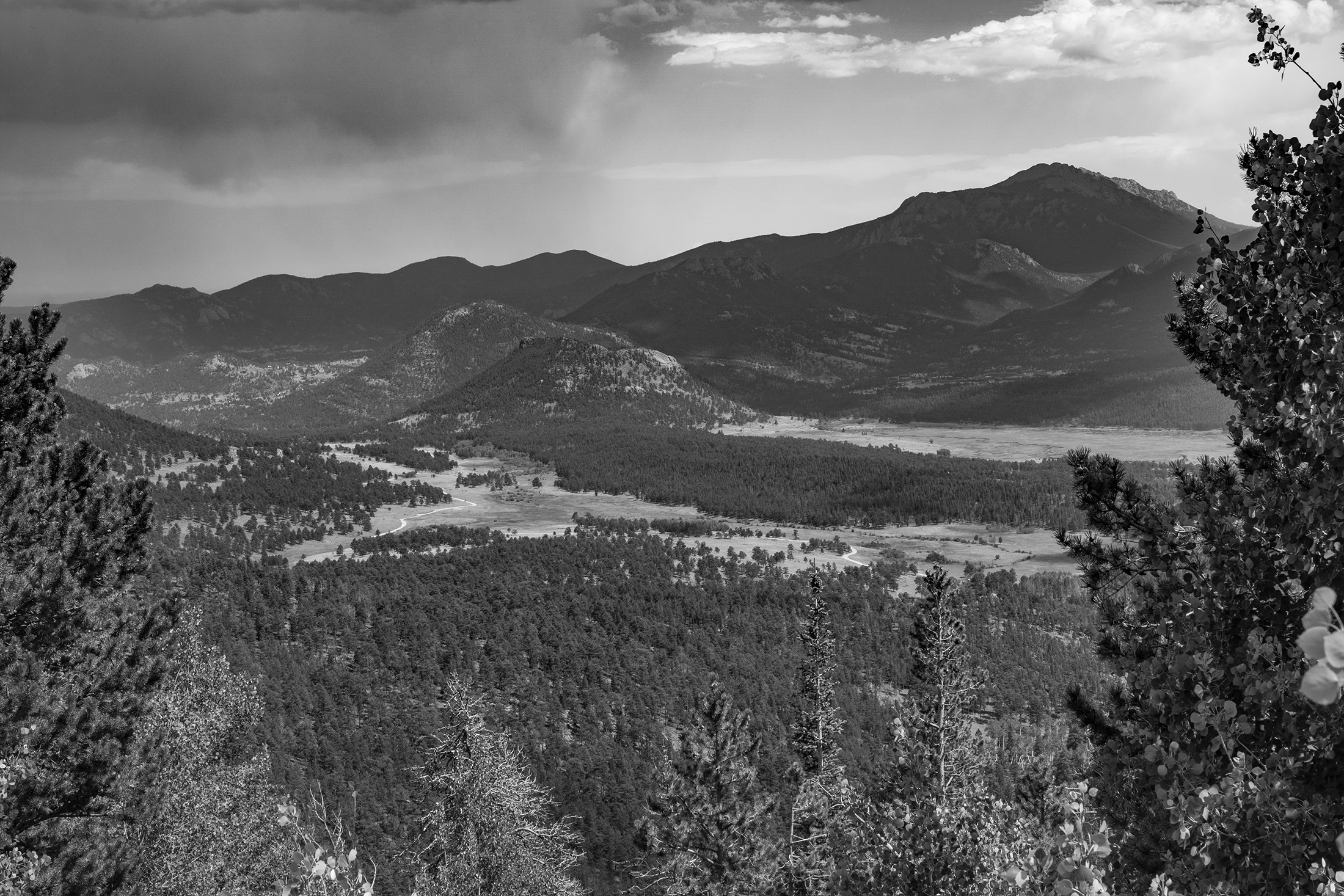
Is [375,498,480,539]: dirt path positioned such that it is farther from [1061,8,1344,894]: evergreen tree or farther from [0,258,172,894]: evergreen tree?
[1061,8,1344,894]: evergreen tree

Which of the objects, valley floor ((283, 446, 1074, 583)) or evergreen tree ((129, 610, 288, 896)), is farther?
valley floor ((283, 446, 1074, 583))

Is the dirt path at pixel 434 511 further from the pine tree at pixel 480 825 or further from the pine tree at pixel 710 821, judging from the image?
the pine tree at pixel 710 821

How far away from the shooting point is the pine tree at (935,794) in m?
16.2

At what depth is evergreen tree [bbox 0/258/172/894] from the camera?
42.9 ft

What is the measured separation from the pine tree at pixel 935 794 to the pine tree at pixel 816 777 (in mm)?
2138

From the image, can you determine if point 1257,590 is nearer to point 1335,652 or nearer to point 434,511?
point 1335,652

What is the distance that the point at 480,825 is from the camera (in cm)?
2498

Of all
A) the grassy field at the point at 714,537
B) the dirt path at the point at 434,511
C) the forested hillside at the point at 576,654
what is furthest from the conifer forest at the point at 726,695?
the dirt path at the point at 434,511

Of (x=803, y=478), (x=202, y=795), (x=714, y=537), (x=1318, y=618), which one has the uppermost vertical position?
(x=1318, y=618)

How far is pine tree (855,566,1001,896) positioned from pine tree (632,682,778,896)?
3.77 metres

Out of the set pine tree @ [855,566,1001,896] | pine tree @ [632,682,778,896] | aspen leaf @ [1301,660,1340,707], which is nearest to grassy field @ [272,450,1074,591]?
pine tree @ [632,682,778,896]

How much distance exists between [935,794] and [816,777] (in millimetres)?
6789

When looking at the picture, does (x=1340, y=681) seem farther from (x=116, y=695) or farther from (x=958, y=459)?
(x=958, y=459)

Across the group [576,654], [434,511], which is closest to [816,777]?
[576,654]
